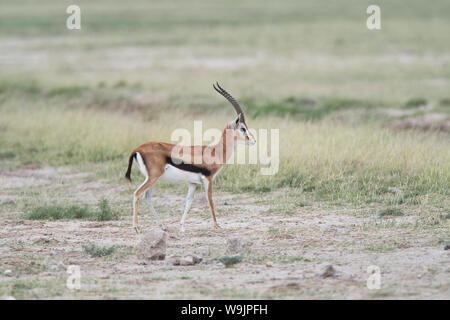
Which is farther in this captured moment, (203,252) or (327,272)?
(203,252)

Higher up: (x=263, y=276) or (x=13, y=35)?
(x=13, y=35)

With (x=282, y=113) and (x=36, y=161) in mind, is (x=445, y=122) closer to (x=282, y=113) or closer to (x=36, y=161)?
(x=282, y=113)

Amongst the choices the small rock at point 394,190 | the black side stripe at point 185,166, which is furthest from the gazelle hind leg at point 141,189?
the small rock at point 394,190

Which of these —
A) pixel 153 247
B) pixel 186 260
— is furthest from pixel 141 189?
pixel 186 260

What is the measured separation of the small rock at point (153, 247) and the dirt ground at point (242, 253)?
0.27ft

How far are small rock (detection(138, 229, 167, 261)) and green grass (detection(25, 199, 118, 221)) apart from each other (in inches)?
87.5

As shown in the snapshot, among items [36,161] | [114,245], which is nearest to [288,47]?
[36,161]

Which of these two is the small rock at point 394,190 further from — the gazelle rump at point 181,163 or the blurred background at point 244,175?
the gazelle rump at point 181,163

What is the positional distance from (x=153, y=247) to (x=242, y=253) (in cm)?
93

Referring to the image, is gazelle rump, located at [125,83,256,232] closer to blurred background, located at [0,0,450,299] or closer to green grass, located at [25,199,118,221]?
blurred background, located at [0,0,450,299]

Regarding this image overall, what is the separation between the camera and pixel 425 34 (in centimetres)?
3694

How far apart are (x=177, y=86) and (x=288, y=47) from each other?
43.1 feet

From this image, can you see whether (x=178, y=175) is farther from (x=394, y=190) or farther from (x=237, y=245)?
(x=394, y=190)

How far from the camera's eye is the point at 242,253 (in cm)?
764
